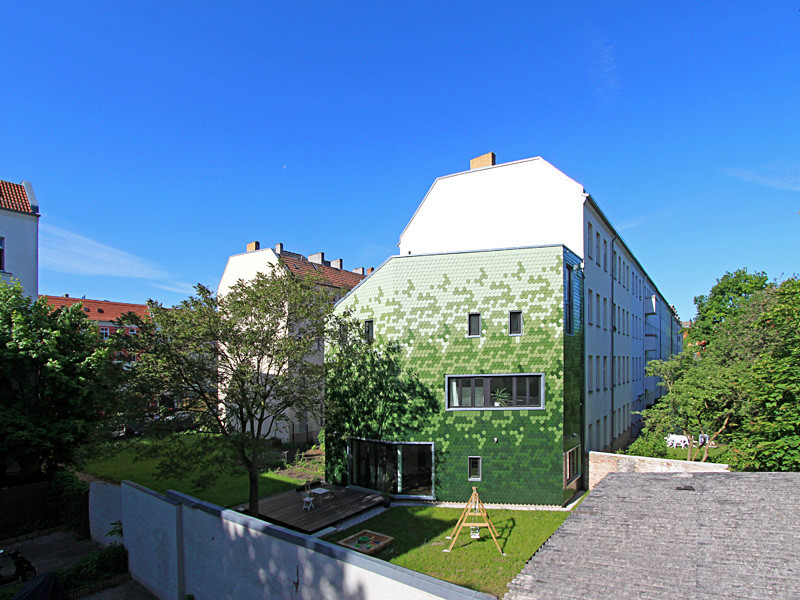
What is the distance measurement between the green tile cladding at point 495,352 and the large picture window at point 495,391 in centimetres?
27

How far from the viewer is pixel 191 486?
21969mm

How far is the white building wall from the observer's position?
23422mm

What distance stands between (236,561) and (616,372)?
2662cm

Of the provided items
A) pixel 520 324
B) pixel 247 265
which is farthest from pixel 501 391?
pixel 247 265

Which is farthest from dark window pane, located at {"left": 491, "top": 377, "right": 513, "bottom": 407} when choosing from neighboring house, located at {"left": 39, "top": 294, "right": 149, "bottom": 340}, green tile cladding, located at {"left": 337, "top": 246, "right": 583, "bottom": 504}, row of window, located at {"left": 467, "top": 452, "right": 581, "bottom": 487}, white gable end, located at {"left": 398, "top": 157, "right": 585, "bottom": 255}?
neighboring house, located at {"left": 39, "top": 294, "right": 149, "bottom": 340}

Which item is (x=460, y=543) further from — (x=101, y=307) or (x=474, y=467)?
(x=101, y=307)

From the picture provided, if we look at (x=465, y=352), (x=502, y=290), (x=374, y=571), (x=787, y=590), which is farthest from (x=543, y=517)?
(x=374, y=571)

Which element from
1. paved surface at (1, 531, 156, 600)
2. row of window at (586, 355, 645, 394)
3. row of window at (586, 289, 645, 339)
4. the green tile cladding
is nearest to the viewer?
paved surface at (1, 531, 156, 600)

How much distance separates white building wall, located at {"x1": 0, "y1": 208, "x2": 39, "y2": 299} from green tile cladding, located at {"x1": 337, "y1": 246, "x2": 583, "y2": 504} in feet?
62.7

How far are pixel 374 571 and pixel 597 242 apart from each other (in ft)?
74.1

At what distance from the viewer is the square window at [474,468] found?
18969mm

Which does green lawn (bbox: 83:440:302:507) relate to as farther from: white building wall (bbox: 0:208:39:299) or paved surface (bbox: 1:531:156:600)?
white building wall (bbox: 0:208:39:299)

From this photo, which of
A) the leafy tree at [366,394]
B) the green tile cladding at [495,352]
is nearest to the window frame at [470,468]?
the green tile cladding at [495,352]

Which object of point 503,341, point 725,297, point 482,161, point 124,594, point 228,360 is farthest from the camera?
point 725,297
